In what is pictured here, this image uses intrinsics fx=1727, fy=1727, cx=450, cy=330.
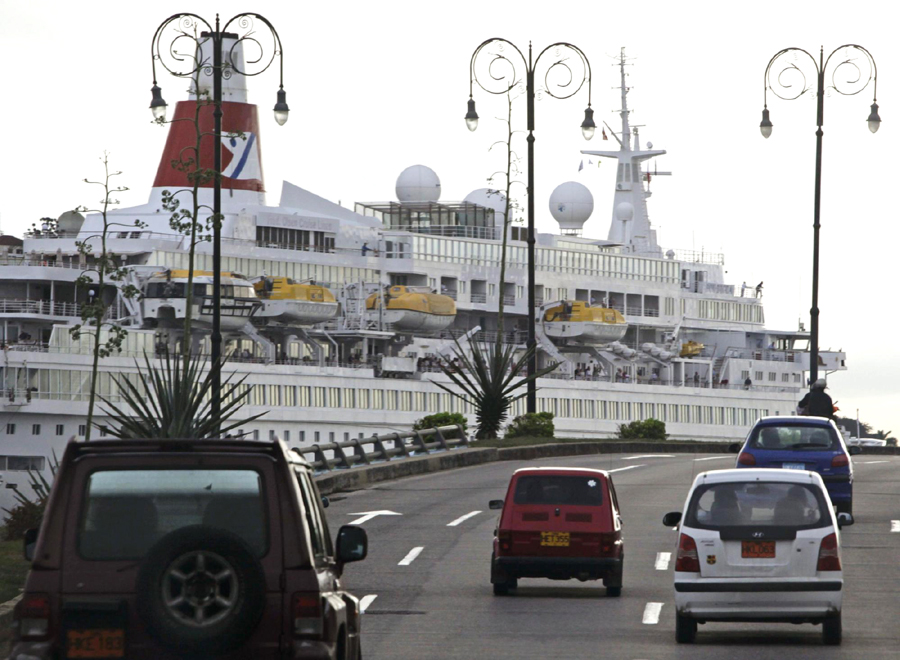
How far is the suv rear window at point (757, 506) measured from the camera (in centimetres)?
1430

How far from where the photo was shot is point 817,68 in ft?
121

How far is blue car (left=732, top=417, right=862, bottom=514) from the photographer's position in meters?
23.6

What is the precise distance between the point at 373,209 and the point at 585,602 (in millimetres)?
85951

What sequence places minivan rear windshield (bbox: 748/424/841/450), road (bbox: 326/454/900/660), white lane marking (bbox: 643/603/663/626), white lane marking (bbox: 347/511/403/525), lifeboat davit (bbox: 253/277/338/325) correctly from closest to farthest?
road (bbox: 326/454/900/660)
white lane marking (bbox: 643/603/663/626)
minivan rear windshield (bbox: 748/424/841/450)
white lane marking (bbox: 347/511/403/525)
lifeboat davit (bbox: 253/277/338/325)

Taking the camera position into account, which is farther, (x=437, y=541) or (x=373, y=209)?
(x=373, y=209)

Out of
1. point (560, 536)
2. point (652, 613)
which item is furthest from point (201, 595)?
point (560, 536)

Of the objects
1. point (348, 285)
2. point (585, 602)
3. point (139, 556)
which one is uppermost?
point (348, 285)

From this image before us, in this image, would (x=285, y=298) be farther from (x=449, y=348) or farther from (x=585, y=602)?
(x=585, y=602)

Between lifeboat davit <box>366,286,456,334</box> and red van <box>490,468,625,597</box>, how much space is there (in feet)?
229

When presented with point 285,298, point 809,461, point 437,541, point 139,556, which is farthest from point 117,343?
point 285,298

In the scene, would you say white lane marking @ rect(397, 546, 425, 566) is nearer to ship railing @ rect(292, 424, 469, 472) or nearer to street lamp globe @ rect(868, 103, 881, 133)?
ship railing @ rect(292, 424, 469, 472)

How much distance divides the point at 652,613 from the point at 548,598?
1908 millimetres

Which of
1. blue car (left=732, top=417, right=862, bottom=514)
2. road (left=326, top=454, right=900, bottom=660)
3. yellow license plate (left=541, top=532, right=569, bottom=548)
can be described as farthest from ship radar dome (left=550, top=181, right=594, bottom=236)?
yellow license plate (left=541, top=532, right=569, bottom=548)

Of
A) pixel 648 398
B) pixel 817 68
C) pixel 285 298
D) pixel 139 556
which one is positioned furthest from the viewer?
pixel 648 398
